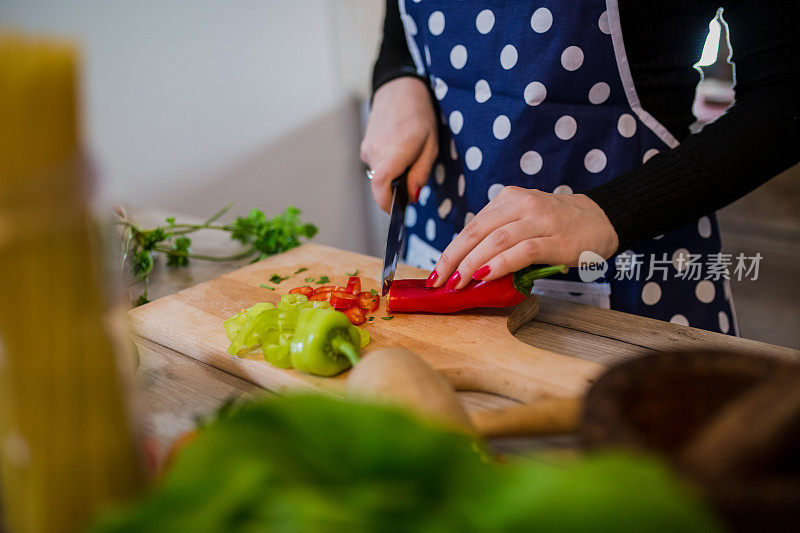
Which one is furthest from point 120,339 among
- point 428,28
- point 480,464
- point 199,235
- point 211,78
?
point 211,78

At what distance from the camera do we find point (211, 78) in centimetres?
266

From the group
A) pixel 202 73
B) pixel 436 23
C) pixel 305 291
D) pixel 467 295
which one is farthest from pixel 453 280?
pixel 202 73

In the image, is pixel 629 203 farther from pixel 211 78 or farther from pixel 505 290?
pixel 211 78

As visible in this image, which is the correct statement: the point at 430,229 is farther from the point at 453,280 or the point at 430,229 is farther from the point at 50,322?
the point at 50,322

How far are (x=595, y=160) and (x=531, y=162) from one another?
4.9 inches

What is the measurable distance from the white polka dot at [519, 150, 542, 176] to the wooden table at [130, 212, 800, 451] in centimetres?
27

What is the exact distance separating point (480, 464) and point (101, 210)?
0.31 metres

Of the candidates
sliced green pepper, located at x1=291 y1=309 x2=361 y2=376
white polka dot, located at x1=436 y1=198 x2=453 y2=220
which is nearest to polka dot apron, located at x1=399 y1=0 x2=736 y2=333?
white polka dot, located at x1=436 y1=198 x2=453 y2=220

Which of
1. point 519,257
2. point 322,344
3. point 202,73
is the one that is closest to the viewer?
point 322,344

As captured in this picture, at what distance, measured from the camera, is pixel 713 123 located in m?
1.10

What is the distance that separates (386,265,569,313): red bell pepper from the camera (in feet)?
3.31

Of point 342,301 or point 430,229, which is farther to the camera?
point 430,229

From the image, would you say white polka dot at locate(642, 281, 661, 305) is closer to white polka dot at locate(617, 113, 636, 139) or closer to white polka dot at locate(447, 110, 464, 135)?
white polka dot at locate(617, 113, 636, 139)

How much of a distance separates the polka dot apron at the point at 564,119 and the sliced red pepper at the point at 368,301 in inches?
14.7
